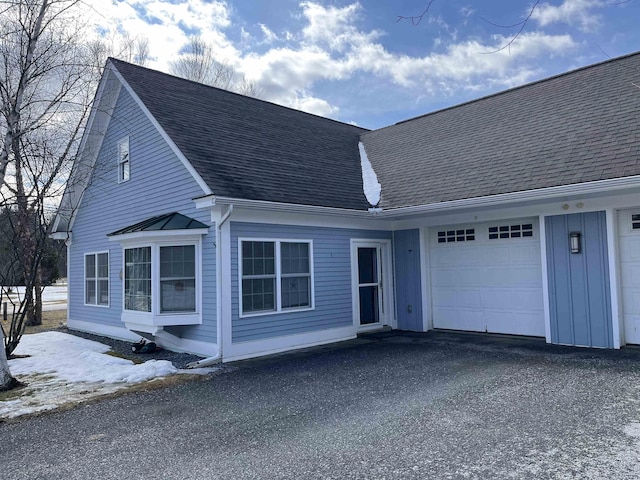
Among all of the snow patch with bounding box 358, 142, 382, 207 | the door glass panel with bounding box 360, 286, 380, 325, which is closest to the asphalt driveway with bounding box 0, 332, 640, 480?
the door glass panel with bounding box 360, 286, 380, 325

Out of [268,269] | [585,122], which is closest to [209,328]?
[268,269]

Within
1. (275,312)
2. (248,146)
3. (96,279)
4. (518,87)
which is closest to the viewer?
(275,312)

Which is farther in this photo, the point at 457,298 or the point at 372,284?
the point at 372,284

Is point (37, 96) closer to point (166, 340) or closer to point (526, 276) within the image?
point (166, 340)

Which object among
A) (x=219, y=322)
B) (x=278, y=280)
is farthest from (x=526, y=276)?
(x=219, y=322)

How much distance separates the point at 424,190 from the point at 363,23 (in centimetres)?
552

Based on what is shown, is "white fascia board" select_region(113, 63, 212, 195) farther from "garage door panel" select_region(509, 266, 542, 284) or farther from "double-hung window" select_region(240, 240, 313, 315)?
"garage door panel" select_region(509, 266, 542, 284)

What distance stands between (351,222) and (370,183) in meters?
1.68

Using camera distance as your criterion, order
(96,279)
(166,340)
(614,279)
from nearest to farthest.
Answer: (614,279), (166,340), (96,279)

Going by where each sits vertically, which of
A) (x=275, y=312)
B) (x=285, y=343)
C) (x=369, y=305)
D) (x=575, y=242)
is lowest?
(x=285, y=343)

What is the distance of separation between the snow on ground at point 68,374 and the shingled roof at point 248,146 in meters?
3.08

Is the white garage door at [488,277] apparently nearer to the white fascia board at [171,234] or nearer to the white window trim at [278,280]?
the white window trim at [278,280]

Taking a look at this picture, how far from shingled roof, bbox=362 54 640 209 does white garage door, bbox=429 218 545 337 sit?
3.66 ft

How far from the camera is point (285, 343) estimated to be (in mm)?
8516
